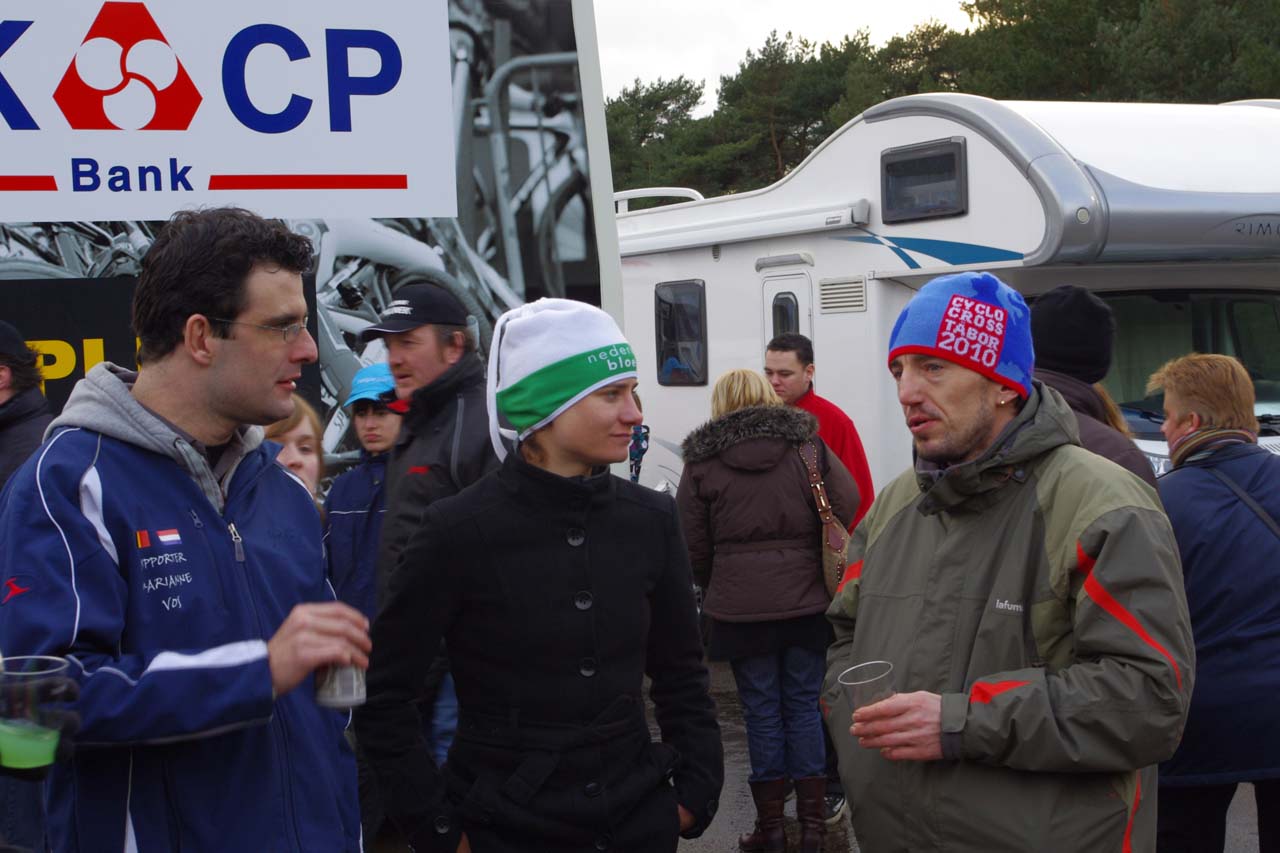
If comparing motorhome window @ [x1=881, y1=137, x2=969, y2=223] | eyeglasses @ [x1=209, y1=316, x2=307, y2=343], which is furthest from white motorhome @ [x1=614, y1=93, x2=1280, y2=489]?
eyeglasses @ [x1=209, y1=316, x2=307, y2=343]

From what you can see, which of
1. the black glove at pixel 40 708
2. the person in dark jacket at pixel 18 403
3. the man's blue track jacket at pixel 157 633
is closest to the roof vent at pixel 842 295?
the person in dark jacket at pixel 18 403

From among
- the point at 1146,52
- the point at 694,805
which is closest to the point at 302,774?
the point at 694,805

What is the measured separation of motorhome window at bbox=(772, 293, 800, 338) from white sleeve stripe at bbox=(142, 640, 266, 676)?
671 cm

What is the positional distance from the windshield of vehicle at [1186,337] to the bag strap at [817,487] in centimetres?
252

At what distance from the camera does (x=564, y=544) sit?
9.45 ft

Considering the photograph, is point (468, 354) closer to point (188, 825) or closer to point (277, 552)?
point (277, 552)

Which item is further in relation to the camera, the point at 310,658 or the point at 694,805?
the point at 694,805

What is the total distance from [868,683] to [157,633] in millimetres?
1251

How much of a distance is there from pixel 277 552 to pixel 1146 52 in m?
32.7

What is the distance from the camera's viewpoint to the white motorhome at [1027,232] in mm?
7238

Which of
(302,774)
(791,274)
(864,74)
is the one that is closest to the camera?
(302,774)

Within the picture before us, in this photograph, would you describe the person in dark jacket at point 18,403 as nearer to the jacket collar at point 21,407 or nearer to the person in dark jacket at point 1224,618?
the jacket collar at point 21,407

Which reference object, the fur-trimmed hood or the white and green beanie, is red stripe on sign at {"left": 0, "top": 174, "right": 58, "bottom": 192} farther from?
the fur-trimmed hood

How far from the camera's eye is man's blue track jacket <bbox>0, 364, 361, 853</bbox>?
A: 2.07 metres
